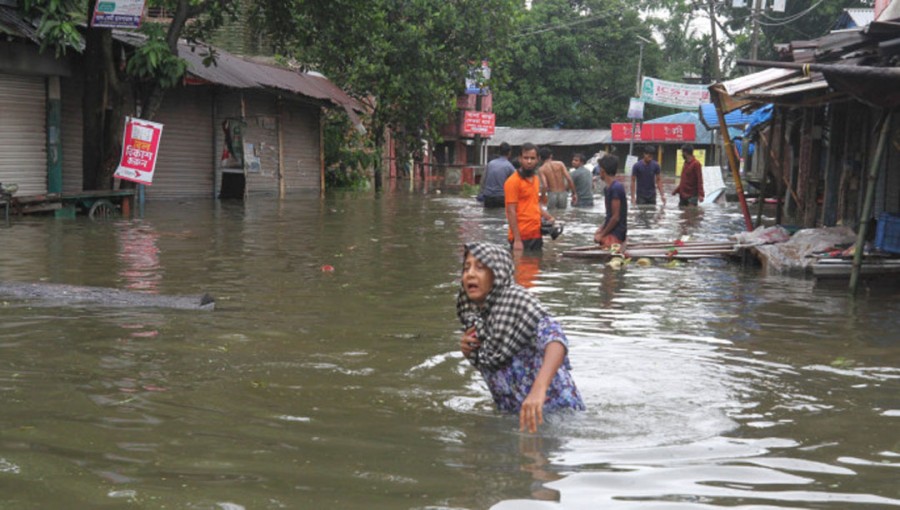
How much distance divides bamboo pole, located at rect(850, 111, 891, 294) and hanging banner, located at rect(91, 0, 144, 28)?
38.6 feet

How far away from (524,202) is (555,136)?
2110 inches

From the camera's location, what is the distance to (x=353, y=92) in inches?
1373

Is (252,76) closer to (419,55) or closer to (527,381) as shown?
(419,55)

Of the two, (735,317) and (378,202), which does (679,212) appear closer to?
(378,202)

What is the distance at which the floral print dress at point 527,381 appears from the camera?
17.5ft

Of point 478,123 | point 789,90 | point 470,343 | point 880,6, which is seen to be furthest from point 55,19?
point 478,123

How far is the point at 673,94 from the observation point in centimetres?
4122

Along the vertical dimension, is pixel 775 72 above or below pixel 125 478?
above

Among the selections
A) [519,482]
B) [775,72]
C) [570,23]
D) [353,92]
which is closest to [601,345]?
[519,482]

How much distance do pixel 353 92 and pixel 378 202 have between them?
26.2 feet

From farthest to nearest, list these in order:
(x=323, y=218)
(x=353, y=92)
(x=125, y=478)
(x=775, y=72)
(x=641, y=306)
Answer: (x=353, y=92) → (x=323, y=218) → (x=775, y=72) → (x=641, y=306) → (x=125, y=478)

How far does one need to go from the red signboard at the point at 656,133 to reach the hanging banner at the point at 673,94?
1848 centimetres

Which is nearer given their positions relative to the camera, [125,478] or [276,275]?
[125,478]

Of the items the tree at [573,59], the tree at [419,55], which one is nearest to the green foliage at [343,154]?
the tree at [419,55]
